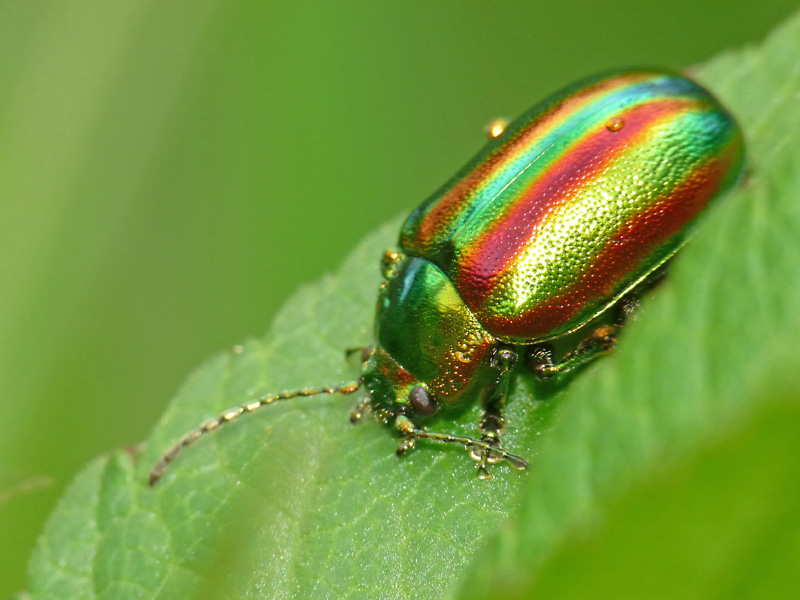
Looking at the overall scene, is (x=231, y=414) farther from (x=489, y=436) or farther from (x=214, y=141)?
(x=214, y=141)

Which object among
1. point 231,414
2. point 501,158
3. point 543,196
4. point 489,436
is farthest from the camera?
point 501,158

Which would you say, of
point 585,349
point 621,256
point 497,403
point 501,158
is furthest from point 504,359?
point 501,158

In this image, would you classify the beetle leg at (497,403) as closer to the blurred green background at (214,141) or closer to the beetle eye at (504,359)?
the beetle eye at (504,359)

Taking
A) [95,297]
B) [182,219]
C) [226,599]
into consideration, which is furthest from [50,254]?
[226,599]

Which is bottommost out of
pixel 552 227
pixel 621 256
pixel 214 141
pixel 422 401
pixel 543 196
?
pixel 422 401

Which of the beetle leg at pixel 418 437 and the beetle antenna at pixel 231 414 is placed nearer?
the beetle leg at pixel 418 437

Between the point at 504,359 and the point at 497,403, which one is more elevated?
the point at 504,359

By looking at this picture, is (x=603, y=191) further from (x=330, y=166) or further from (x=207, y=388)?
(x=330, y=166)

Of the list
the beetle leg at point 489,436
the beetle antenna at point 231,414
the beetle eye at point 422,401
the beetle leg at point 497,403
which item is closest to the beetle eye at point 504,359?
the beetle leg at point 497,403
